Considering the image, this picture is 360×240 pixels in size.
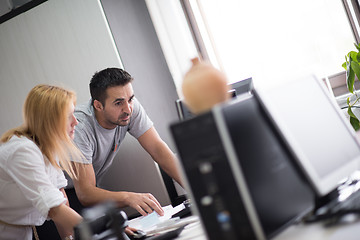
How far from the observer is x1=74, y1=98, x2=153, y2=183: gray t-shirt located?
9.48 ft

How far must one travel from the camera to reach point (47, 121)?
6.77 feet

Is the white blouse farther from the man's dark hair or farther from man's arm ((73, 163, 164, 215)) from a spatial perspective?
the man's dark hair

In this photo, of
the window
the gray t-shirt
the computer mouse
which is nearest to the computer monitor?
the computer mouse

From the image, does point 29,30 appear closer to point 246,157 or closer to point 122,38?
point 122,38

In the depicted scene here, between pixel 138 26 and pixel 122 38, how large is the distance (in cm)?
28


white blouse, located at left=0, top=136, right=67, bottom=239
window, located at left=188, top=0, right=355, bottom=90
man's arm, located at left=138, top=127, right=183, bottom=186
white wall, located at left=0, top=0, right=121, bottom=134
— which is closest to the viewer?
white blouse, located at left=0, top=136, right=67, bottom=239

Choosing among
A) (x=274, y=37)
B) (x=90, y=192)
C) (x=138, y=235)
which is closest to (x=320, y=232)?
(x=138, y=235)

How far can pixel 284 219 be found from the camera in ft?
3.43

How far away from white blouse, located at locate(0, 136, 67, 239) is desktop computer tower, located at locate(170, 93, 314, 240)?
1.12 meters

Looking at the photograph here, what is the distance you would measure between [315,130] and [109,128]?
2008 millimetres

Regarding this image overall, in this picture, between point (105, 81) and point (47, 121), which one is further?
point (105, 81)

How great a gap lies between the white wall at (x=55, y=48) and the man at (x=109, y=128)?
239 millimetres

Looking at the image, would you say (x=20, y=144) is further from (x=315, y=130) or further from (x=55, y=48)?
(x=55, y=48)

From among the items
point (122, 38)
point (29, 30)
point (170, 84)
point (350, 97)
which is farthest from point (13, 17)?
point (350, 97)
